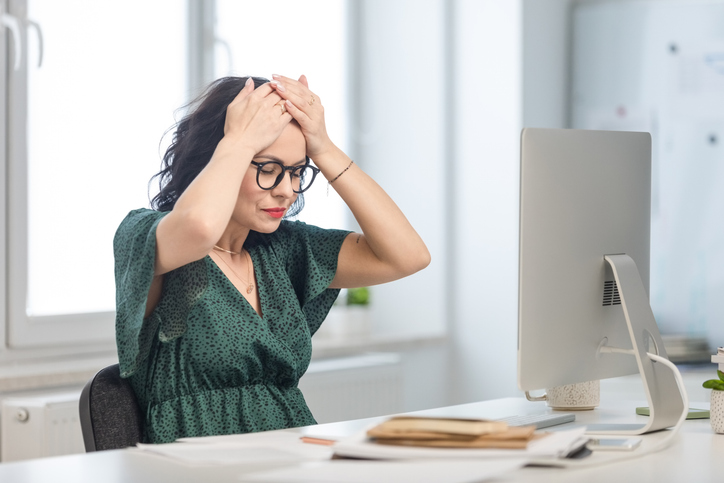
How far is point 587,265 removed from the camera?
4.48ft

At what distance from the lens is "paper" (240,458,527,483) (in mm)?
935

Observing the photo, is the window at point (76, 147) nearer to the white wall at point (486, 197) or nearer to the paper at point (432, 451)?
the white wall at point (486, 197)

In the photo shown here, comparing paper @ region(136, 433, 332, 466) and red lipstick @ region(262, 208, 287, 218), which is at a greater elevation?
red lipstick @ region(262, 208, 287, 218)

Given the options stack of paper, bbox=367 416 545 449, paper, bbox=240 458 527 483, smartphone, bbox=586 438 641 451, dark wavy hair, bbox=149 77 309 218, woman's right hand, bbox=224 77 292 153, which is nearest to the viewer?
paper, bbox=240 458 527 483

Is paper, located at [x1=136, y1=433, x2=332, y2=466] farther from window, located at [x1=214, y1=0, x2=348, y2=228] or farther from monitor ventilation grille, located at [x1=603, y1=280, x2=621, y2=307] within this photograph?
window, located at [x1=214, y1=0, x2=348, y2=228]

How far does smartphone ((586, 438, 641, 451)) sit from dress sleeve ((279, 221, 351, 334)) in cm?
69

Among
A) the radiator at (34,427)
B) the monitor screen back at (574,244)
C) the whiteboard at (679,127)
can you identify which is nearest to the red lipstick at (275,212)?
the monitor screen back at (574,244)

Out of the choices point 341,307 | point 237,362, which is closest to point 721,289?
point 341,307

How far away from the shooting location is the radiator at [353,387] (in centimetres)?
277

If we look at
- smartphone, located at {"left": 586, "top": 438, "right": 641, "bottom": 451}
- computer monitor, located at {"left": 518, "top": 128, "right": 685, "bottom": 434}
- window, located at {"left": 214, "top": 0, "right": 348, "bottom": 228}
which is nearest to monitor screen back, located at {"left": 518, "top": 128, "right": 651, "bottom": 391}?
computer monitor, located at {"left": 518, "top": 128, "right": 685, "bottom": 434}

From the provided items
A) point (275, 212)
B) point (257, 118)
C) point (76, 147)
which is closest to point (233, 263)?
point (275, 212)

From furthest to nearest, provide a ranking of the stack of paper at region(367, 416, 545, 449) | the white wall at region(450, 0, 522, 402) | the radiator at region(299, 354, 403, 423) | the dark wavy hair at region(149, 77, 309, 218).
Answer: the white wall at region(450, 0, 522, 402), the radiator at region(299, 354, 403, 423), the dark wavy hair at region(149, 77, 309, 218), the stack of paper at region(367, 416, 545, 449)

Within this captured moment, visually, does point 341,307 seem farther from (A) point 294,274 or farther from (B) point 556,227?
(B) point 556,227

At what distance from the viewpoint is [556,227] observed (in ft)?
4.29
